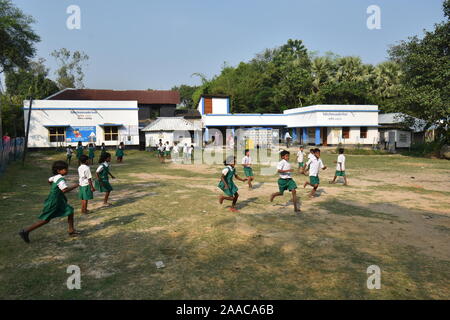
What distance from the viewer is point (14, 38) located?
1054 inches

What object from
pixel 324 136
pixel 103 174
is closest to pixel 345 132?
pixel 324 136

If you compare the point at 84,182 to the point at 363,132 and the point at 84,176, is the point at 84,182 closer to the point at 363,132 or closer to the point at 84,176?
the point at 84,176

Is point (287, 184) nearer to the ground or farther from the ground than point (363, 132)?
nearer to the ground

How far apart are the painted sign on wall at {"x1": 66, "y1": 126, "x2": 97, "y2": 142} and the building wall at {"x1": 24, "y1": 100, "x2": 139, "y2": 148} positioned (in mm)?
292

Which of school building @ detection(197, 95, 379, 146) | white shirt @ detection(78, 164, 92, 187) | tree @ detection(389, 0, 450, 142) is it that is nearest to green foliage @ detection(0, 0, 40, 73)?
school building @ detection(197, 95, 379, 146)

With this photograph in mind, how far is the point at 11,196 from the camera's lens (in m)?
10.1

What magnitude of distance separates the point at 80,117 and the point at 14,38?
26.1ft

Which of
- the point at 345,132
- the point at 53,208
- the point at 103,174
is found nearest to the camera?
the point at 53,208

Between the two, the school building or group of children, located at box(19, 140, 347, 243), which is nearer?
group of children, located at box(19, 140, 347, 243)

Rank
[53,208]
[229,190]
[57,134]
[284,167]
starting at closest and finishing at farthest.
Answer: [53,208] → [229,190] → [284,167] → [57,134]

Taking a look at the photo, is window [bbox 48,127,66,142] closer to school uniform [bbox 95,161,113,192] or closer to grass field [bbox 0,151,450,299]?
grass field [bbox 0,151,450,299]

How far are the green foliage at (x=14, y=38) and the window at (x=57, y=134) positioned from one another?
6234 mm

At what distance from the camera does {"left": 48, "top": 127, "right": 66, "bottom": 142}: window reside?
95.3 feet

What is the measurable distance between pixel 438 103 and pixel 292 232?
21.3 meters
